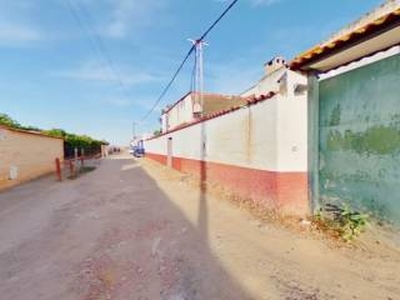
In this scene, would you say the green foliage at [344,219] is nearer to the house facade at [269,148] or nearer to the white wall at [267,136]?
the house facade at [269,148]

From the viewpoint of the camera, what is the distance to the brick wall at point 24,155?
15173mm

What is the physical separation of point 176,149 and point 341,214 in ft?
51.4

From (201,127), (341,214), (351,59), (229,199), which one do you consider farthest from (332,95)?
(201,127)

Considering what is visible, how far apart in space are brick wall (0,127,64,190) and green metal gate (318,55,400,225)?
13816 mm

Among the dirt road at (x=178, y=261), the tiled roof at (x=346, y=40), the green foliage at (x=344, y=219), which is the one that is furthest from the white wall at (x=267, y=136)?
the dirt road at (x=178, y=261)

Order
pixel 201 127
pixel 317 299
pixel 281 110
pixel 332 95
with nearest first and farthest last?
pixel 317 299 → pixel 332 95 → pixel 281 110 → pixel 201 127

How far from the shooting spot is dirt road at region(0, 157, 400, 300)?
3.87m

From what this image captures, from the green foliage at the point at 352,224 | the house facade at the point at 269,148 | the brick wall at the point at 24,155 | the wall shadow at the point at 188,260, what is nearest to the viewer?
the wall shadow at the point at 188,260

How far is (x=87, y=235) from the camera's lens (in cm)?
637

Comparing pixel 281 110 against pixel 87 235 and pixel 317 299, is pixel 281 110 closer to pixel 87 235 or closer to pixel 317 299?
pixel 317 299

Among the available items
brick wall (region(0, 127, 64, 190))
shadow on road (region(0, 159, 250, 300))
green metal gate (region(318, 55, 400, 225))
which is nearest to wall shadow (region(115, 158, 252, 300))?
shadow on road (region(0, 159, 250, 300))

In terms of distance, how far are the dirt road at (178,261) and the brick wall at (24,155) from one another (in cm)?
808

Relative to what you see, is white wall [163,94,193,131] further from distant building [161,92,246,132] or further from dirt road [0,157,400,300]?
dirt road [0,157,400,300]

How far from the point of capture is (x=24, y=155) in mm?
17547
